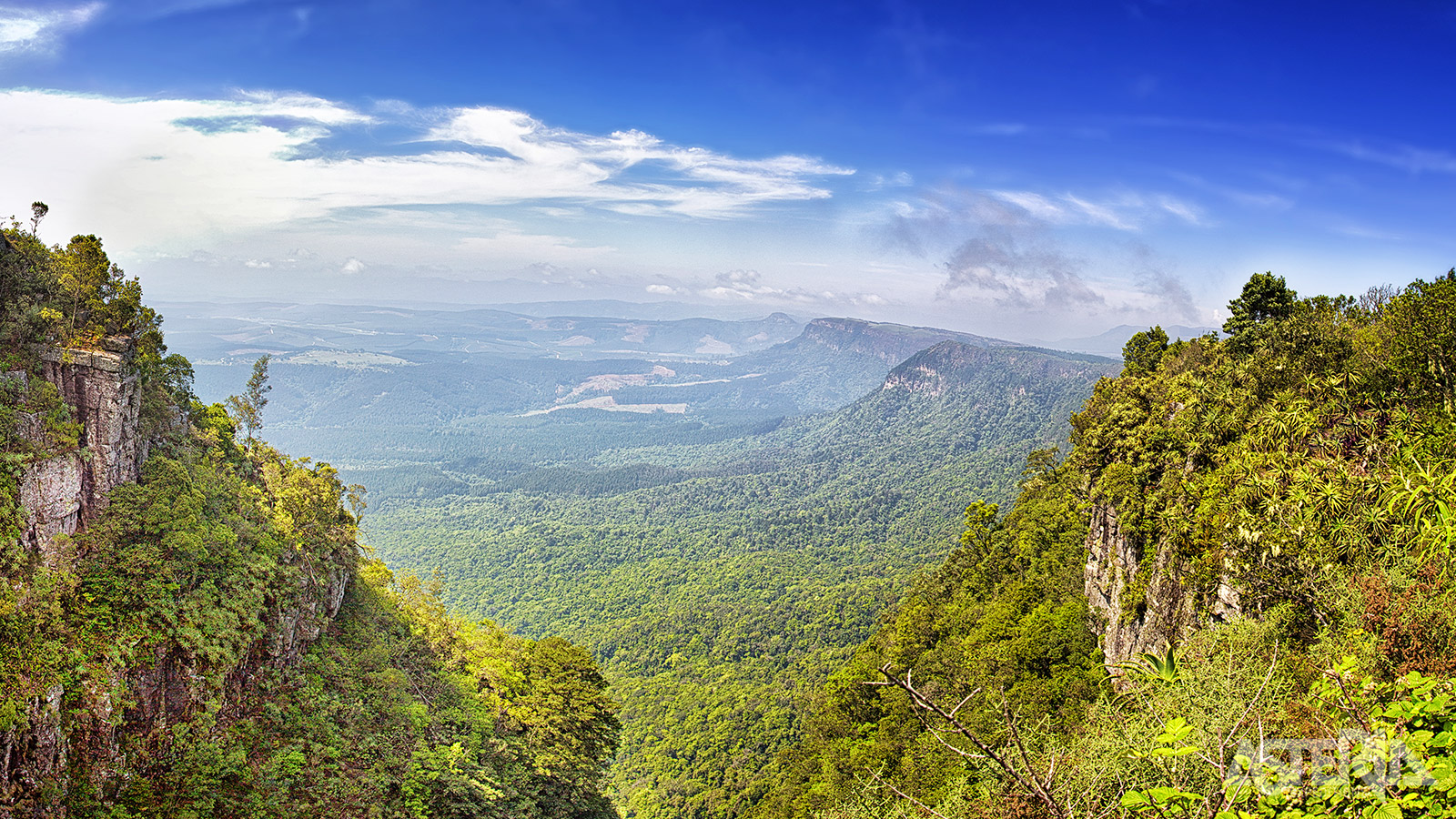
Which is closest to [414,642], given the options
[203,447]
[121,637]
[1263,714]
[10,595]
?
[203,447]

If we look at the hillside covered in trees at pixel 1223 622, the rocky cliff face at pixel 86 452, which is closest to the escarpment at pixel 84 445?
→ the rocky cliff face at pixel 86 452

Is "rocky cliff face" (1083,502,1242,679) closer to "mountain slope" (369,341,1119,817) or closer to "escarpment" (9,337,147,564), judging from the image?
"escarpment" (9,337,147,564)

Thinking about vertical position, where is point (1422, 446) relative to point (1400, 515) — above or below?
above

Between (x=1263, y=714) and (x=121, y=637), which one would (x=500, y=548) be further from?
(x=1263, y=714)

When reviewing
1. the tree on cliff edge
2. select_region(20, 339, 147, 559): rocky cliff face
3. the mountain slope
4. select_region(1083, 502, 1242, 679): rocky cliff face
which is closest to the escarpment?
select_region(20, 339, 147, 559): rocky cliff face

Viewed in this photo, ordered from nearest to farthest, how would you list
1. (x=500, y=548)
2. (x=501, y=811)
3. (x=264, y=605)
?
1. (x=264, y=605)
2. (x=501, y=811)
3. (x=500, y=548)

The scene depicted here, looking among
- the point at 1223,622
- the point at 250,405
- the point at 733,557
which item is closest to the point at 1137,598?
the point at 1223,622

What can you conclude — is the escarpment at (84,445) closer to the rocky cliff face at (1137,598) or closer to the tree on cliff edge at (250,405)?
the tree on cliff edge at (250,405)

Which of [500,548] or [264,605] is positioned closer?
[264,605]
